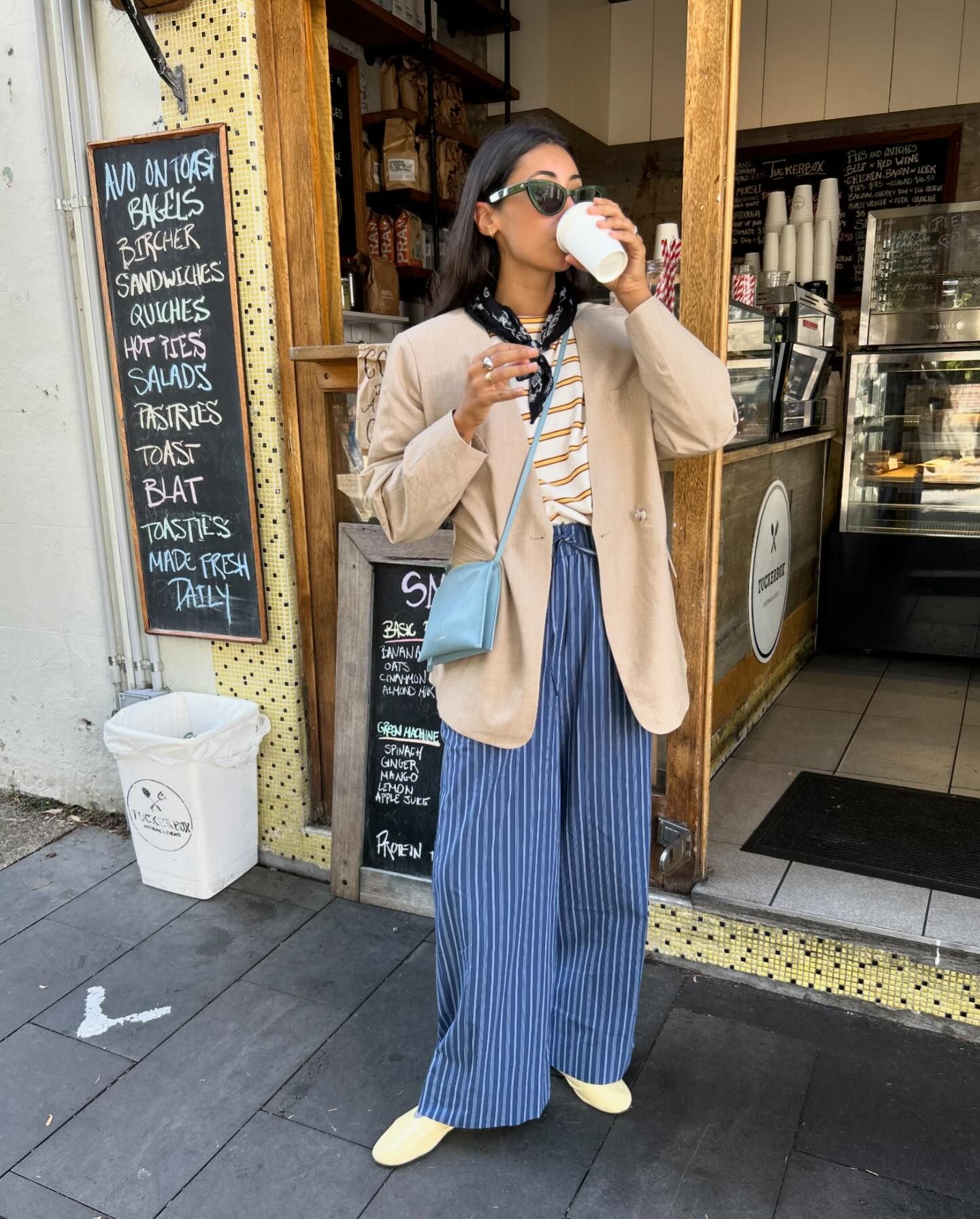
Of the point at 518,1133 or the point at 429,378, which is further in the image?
the point at 518,1133

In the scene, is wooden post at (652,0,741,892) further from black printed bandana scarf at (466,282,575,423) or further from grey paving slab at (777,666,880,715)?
grey paving slab at (777,666,880,715)

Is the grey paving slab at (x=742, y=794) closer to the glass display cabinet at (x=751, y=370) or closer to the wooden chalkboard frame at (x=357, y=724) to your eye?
the wooden chalkboard frame at (x=357, y=724)

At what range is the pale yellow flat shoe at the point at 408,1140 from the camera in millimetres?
2041

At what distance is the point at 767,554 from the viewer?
392 cm

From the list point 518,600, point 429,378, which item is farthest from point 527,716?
point 429,378

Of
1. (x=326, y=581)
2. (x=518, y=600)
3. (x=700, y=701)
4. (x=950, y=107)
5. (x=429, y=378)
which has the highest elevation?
(x=950, y=107)

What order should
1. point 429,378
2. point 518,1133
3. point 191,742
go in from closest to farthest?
1. point 429,378
2. point 518,1133
3. point 191,742

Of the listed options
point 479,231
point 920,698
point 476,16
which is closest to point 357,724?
point 479,231

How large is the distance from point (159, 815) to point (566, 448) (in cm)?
198

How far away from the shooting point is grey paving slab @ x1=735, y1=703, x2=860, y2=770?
361 cm

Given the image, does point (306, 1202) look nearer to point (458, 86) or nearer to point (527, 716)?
point (527, 716)

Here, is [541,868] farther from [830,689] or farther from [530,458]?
[830,689]

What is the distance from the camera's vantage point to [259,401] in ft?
9.77

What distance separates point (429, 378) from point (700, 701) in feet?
4.13
